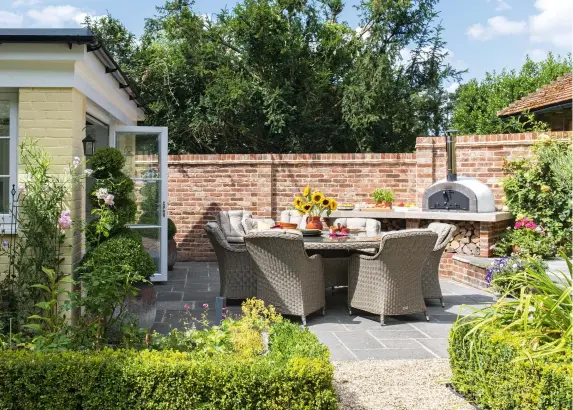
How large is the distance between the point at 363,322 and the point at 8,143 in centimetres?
413

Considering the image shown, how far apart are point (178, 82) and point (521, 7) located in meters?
9.06

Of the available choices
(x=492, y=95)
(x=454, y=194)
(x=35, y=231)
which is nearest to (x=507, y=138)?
(x=454, y=194)

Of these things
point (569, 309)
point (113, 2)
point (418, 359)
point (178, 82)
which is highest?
point (113, 2)

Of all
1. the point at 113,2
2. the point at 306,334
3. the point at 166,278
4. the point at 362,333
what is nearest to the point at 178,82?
the point at 113,2

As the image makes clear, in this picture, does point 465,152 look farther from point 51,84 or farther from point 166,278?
point 51,84

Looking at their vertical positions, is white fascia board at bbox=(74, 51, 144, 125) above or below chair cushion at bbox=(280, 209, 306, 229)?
above

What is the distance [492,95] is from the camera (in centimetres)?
1781

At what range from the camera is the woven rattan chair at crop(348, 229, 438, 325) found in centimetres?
633

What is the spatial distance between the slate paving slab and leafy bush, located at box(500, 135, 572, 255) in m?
1.82

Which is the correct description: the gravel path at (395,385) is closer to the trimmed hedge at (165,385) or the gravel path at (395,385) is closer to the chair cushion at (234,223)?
the trimmed hedge at (165,385)

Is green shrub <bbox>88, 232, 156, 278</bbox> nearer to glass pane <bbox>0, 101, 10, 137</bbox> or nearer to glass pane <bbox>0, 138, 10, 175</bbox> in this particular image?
glass pane <bbox>0, 138, 10, 175</bbox>

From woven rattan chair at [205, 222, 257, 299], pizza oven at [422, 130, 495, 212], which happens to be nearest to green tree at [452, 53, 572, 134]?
pizza oven at [422, 130, 495, 212]

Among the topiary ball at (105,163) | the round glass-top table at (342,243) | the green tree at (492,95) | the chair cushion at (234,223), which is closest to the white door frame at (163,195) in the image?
the chair cushion at (234,223)

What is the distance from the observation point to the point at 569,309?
3.89 m
